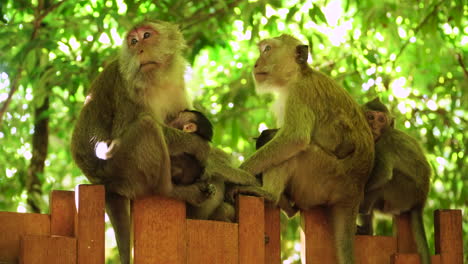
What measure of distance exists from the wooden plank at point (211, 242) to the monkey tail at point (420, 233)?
131 cm

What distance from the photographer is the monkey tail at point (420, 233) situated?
5350 mm

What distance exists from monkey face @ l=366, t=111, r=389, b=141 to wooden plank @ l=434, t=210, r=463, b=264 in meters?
0.93

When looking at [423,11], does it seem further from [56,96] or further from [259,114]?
[56,96]

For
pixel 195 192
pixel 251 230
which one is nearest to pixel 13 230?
pixel 195 192

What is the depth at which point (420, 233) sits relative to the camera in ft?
18.2

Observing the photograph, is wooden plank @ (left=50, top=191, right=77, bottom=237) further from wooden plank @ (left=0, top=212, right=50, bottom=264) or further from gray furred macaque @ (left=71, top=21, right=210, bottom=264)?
gray furred macaque @ (left=71, top=21, right=210, bottom=264)

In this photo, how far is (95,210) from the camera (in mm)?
4359

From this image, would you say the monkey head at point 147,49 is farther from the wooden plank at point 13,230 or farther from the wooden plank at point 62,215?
the wooden plank at point 13,230

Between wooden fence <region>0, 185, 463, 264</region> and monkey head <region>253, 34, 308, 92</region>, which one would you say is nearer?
wooden fence <region>0, 185, 463, 264</region>

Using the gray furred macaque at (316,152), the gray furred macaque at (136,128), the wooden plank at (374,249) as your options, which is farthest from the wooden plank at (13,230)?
the wooden plank at (374,249)

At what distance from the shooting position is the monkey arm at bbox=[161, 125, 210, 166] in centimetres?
531

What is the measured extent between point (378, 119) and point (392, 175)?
16.8 inches

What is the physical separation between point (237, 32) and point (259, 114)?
5.06ft

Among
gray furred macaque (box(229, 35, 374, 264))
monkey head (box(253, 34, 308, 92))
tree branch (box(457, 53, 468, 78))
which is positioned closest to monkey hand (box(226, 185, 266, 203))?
gray furred macaque (box(229, 35, 374, 264))
